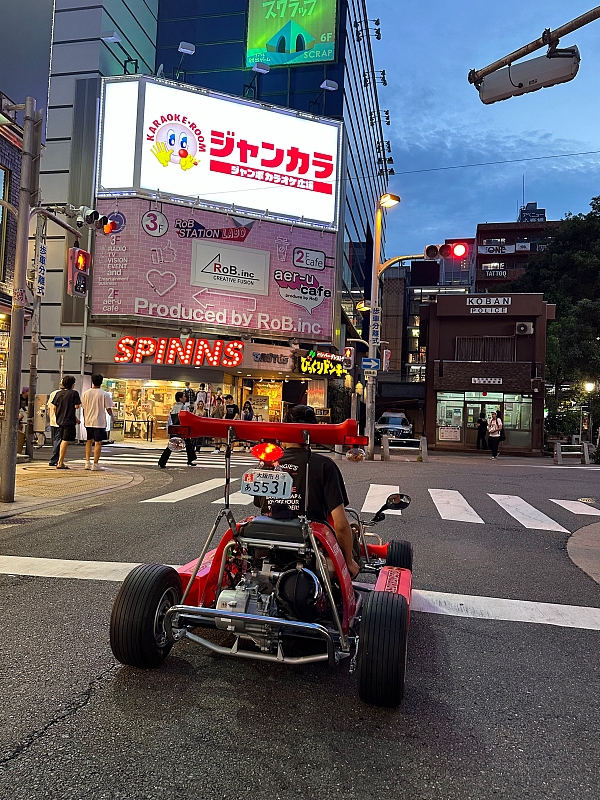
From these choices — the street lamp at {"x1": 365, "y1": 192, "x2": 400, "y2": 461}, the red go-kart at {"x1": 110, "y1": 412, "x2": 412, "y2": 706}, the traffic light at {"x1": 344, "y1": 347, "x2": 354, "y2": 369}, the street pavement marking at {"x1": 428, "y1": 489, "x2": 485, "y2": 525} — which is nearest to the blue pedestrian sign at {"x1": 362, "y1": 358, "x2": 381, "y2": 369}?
the street lamp at {"x1": 365, "y1": 192, "x2": 400, "y2": 461}

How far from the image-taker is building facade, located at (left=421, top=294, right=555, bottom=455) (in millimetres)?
30609

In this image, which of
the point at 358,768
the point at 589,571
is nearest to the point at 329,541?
the point at 358,768

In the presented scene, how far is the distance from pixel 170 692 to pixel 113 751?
550mm

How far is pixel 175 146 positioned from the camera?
25266 millimetres

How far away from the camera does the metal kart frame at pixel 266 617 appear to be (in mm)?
2881

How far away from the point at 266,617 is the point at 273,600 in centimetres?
23

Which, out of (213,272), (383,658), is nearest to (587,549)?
(383,658)

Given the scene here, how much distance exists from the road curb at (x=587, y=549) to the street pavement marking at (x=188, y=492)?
5.73 meters

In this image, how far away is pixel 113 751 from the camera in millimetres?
2426

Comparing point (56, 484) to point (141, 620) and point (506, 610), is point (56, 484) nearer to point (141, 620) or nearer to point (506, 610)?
point (141, 620)

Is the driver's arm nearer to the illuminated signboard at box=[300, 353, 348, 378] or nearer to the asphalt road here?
the asphalt road

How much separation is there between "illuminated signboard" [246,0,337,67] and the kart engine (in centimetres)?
3415

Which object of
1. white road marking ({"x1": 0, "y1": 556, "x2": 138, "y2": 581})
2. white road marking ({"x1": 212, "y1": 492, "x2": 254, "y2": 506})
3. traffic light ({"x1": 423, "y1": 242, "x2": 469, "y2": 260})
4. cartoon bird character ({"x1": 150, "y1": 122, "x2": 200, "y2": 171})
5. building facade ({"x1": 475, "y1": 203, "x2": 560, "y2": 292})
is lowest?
white road marking ({"x1": 0, "y1": 556, "x2": 138, "y2": 581})

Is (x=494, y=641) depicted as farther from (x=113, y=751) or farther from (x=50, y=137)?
(x=50, y=137)
